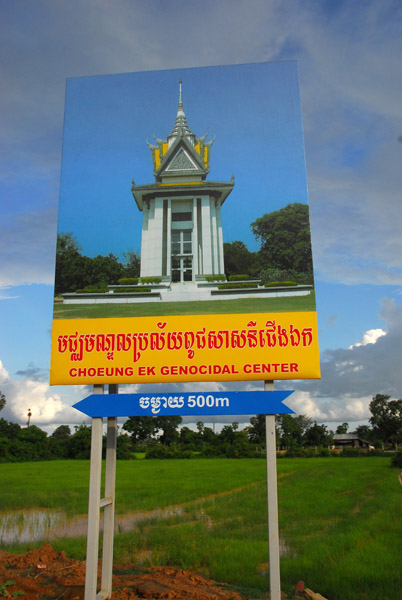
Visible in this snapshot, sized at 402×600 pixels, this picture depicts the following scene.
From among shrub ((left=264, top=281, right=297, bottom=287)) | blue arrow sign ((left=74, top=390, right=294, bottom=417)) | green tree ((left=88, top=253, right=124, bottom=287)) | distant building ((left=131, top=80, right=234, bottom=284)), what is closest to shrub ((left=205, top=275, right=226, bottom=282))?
distant building ((left=131, top=80, right=234, bottom=284))

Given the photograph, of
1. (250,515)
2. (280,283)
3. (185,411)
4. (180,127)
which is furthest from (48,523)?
(180,127)

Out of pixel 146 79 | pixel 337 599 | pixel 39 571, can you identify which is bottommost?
pixel 337 599

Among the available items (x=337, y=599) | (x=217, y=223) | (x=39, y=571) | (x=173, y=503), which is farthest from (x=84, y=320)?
(x=173, y=503)

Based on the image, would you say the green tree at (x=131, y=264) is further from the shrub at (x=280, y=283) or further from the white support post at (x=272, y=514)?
the white support post at (x=272, y=514)

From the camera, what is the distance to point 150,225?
658cm

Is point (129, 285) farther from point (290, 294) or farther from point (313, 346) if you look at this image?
point (313, 346)

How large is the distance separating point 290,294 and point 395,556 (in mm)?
7723

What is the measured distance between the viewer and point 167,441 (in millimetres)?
24016

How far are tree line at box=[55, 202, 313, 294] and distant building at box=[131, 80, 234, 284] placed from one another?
242mm

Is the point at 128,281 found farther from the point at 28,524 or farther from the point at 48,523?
the point at 28,524

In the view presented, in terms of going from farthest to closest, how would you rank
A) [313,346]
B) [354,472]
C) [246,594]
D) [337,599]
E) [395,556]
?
[354,472], [395,556], [337,599], [246,594], [313,346]

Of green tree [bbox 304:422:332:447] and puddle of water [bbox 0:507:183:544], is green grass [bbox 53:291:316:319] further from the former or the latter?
green tree [bbox 304:422:332:447]

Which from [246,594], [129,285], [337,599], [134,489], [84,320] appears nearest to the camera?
[84,320]

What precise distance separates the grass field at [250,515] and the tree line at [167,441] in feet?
4.02
